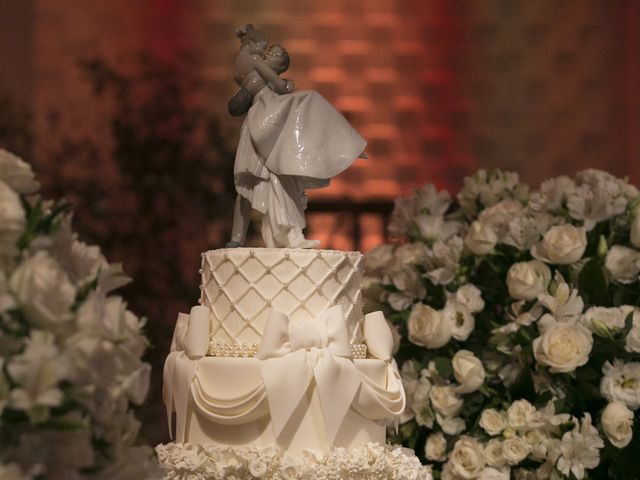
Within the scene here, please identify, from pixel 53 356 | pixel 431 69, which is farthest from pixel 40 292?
pixel 431 69

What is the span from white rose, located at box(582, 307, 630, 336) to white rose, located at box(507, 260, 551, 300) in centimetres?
16

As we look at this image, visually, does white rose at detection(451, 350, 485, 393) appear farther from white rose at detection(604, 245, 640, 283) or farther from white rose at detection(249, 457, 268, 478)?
white rose at detection(249, 457, 268, 478)

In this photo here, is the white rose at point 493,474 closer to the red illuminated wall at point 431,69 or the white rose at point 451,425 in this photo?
the white rose at point 451,425

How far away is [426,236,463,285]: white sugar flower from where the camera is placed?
121 inches

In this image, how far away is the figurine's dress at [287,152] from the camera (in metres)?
2.49

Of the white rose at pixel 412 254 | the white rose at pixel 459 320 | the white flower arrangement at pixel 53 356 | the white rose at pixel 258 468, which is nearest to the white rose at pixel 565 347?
the white rose at pixel 459 320

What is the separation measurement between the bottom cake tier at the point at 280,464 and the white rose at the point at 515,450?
1.80 ft

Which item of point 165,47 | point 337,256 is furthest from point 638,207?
point 165,47

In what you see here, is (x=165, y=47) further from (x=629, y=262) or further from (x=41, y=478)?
(x=41, y=478)

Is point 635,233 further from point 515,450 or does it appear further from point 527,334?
point 515,450

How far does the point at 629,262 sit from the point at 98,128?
349cm

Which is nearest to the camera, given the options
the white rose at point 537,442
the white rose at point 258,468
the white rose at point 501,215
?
the white rose at point 258,468

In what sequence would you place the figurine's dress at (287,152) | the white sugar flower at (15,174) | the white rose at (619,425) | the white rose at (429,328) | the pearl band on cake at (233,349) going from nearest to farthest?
the white sugar flower at (15,174)
the pearl band on cake at (233,349)
the figurine's dress at (287,152)
the white rose at (619,425)
the white rose at (429,328)

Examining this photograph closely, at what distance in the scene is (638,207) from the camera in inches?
116
